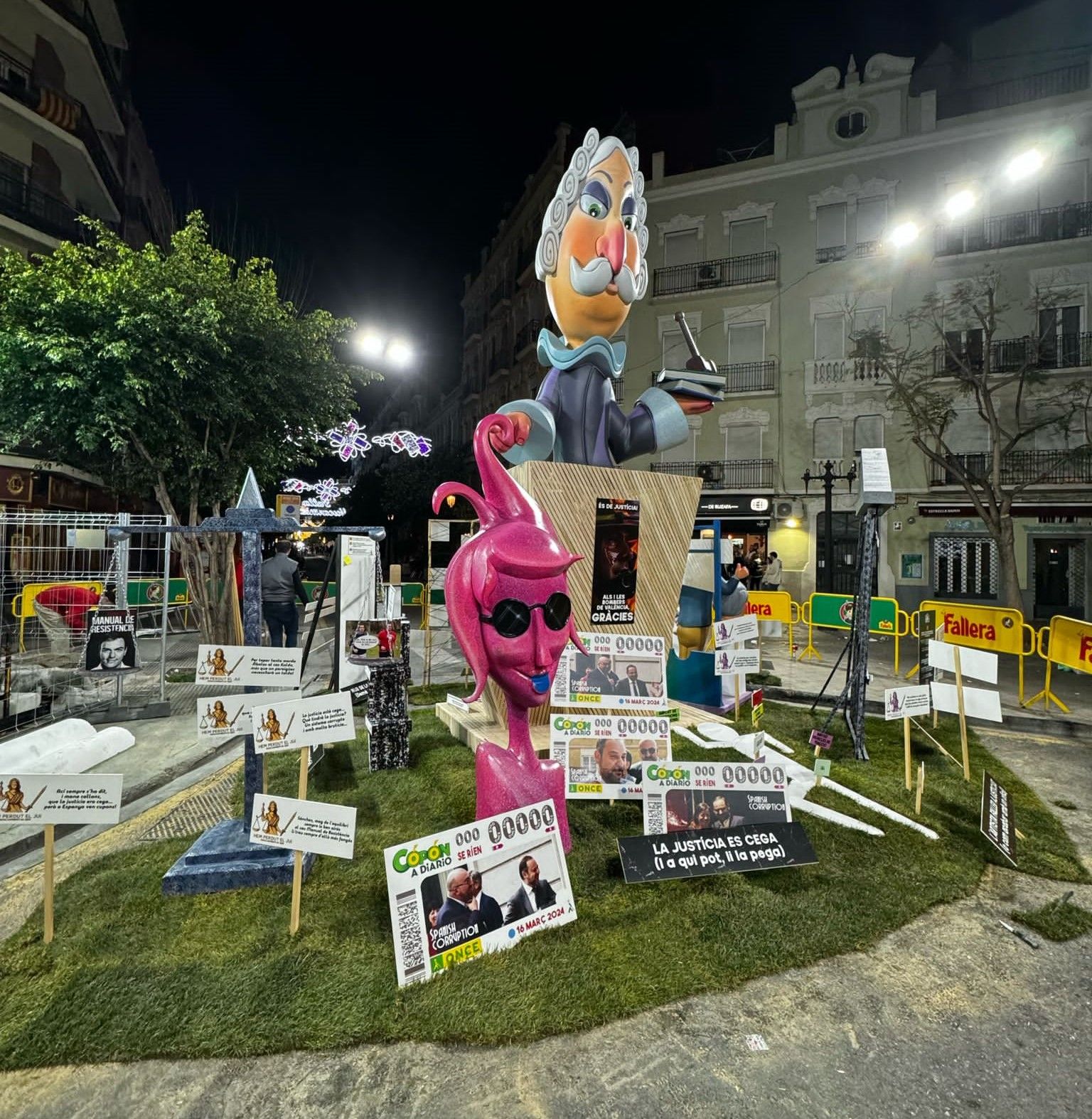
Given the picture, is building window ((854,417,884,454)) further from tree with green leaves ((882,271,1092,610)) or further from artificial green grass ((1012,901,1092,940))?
artificial green grass ((1012,901,1092,940))

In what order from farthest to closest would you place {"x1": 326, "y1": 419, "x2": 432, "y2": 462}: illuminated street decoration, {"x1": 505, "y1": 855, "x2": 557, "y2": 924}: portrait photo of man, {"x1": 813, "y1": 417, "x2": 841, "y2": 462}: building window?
1. {"x1": 813, "y1": 417, "x2": 841, "y2": 462}: building window
2. {"x1": 326, "y1": 419, "x2": 432, "y2": 462}: illuminated street decoration
3. {"x1": 505, "y1": 855, "x2": 557, "y2": 924}: portrait photo of man

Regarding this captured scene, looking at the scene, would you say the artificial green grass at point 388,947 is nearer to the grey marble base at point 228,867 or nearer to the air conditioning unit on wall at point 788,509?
the grey marble base at point 228,867

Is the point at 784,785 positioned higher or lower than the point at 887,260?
lower

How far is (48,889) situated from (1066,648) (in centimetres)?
989

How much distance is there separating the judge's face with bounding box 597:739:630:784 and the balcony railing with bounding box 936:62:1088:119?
73.4 feet

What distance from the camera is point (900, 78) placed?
17.9 metres

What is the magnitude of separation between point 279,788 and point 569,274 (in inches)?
199

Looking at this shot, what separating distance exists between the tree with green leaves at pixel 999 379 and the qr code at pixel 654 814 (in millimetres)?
15331

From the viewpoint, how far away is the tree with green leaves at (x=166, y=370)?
922 cm

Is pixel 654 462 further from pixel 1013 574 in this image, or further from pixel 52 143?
pixel 52 143

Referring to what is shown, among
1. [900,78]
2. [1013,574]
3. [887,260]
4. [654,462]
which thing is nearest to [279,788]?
[1013,574]

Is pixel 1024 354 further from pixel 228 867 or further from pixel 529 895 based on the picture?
pixel 228 867

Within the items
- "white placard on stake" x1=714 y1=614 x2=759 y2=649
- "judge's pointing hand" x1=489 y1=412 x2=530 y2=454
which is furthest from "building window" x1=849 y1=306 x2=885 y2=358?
"judge's pointing hand" x1=489 y1=412 x2=530 y2=454

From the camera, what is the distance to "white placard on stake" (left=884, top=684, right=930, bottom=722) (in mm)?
4809
